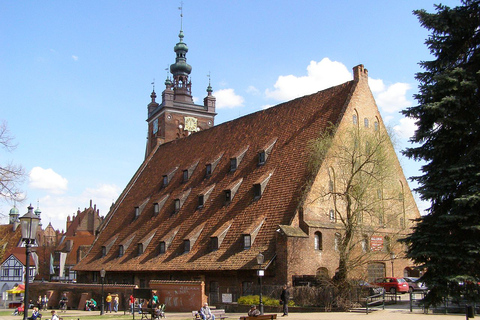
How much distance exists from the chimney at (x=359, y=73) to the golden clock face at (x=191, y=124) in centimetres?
2851

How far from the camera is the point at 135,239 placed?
43312 millimetres

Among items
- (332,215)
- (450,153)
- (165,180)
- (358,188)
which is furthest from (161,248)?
(450,153)

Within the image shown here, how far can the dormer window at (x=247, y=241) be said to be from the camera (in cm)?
3150

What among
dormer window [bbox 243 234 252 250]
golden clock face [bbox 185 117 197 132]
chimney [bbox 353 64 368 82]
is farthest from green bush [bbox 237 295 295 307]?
golden clock face [bbox 185 117 197 132]

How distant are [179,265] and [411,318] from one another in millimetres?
17027

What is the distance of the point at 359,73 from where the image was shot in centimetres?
3444

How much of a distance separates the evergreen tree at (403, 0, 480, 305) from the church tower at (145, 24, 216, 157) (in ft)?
135

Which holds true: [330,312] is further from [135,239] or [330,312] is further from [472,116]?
[135,239]

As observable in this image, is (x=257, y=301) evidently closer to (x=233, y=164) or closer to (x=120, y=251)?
(x=233, y=164)

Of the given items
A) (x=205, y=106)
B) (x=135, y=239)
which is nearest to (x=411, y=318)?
(x=135, y=239)

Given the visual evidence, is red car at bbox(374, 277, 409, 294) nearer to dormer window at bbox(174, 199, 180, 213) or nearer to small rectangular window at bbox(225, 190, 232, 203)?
small rectangular window at bbox(225, 190, 232, 203)

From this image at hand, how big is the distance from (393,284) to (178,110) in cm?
3420

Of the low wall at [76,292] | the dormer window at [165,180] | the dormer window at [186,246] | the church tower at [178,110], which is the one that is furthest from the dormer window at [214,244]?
the church tower at [178,110]

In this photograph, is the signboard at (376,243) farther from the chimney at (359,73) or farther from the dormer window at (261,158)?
the chimney at (359,73)
